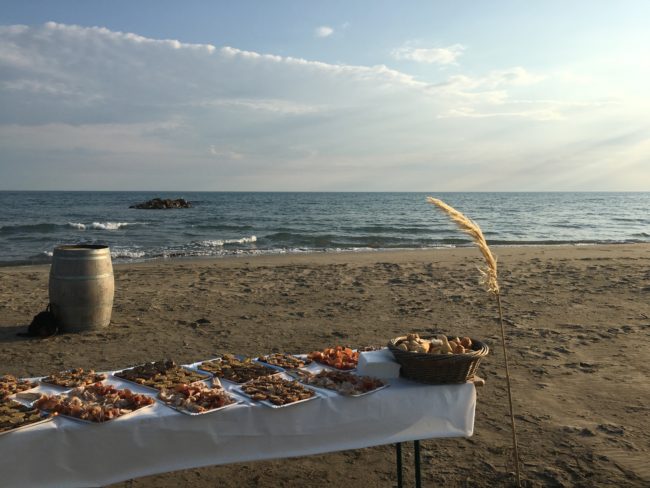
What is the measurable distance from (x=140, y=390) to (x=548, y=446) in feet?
10.3

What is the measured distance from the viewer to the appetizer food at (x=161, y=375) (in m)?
3.06

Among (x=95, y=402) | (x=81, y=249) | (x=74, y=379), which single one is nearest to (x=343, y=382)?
(x=95, y=402)

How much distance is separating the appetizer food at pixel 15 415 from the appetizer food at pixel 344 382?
1.29 metres

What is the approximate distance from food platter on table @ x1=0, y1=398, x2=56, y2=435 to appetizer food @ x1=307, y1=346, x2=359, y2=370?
150cm

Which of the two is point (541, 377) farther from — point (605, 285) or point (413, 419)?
point (605, 285)

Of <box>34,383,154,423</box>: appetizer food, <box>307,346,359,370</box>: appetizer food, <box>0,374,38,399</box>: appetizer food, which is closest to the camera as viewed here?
<box>34,383,154,423</box>: appetizer food

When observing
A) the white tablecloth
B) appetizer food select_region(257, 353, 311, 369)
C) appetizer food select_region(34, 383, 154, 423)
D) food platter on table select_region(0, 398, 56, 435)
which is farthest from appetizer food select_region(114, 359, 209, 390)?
food platter on table select_region(0, 398, 56, 435)

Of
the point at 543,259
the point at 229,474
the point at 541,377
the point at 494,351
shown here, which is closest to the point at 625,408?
the point at 541,377

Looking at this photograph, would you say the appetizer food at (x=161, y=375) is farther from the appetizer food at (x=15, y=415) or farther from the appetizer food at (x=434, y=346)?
the appetizer food at (x=434, y=346)

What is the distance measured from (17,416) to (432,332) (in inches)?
245

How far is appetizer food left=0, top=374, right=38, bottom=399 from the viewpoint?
2.89 meters

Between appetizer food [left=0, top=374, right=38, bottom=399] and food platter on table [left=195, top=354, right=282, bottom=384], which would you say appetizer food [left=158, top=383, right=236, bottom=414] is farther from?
appetizer food [left=0, top=374, right=38, bottom=399]

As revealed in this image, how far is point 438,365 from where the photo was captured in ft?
9.80

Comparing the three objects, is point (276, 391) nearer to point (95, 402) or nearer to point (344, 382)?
point (344, 382)
